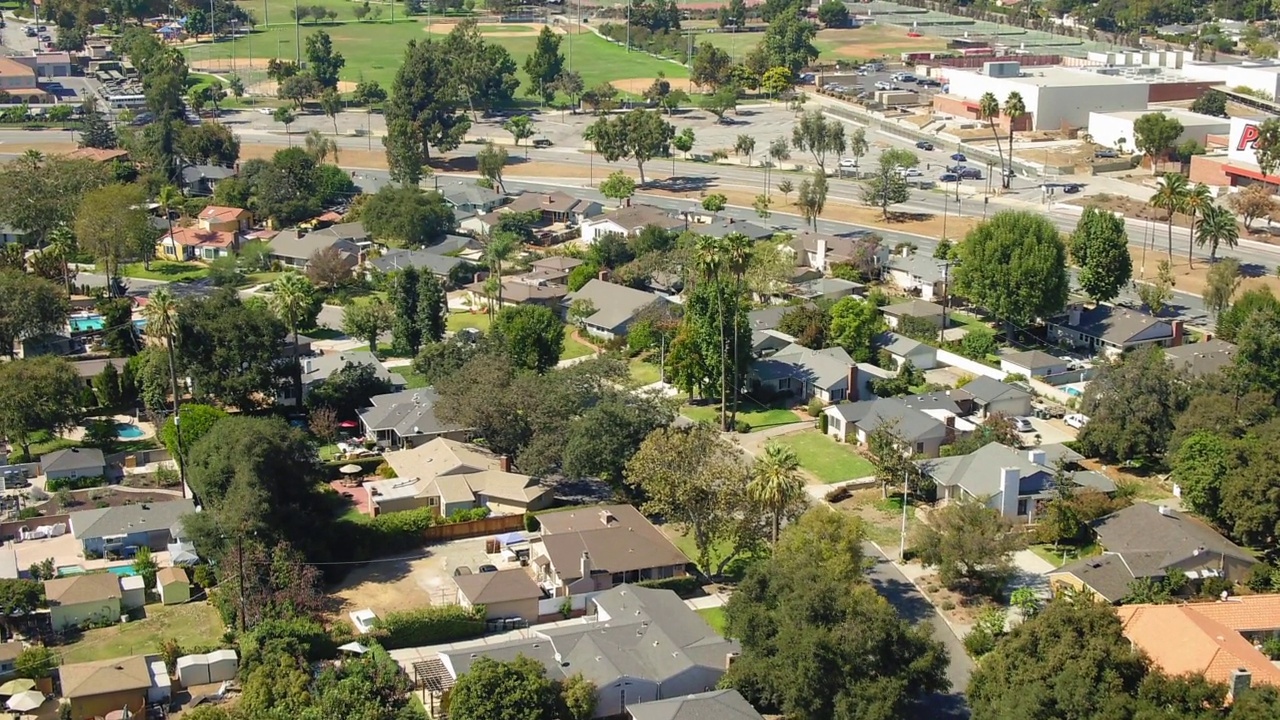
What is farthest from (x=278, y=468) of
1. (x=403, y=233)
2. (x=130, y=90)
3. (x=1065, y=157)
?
(x=130, y=90)

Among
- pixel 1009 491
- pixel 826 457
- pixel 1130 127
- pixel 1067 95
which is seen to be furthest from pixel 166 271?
pixel 1067 95

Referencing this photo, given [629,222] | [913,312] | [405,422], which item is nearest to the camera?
[405,422]

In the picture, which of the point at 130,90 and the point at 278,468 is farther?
the point at 130,90

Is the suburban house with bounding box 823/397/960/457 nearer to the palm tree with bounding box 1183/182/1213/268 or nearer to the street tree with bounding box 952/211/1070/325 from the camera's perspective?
the street tree with bounding box 952/211/1070/325

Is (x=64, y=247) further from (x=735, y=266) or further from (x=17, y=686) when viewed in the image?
(x=17, y=686)

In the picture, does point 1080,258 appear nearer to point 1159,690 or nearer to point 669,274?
point 669,274

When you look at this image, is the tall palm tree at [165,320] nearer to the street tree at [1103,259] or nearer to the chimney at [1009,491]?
the chimney at [1009,491]
